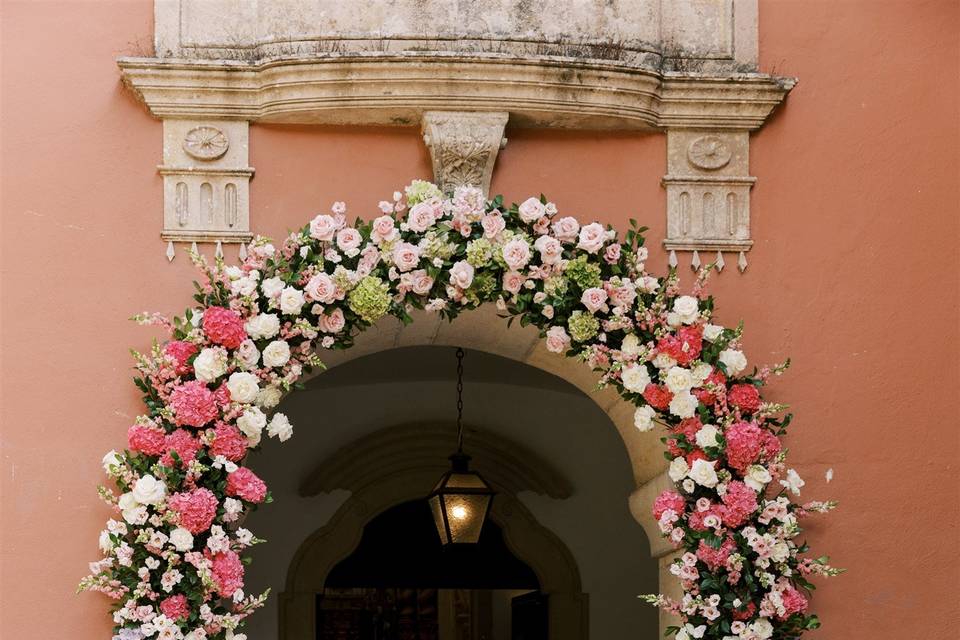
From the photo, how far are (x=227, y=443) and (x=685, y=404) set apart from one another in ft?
4.64

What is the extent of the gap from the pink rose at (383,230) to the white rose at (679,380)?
97cm

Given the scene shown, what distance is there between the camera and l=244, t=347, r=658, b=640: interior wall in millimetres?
7801

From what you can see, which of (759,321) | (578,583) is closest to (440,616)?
(578,583)

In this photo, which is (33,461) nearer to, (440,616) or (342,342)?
(342,342)

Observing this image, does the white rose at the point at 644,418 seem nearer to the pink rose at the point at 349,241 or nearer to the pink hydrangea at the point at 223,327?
the pink rose at the point at 349,241

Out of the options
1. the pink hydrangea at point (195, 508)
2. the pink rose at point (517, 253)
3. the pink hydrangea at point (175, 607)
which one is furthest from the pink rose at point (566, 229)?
the pink hydrangea at point (175, 607)

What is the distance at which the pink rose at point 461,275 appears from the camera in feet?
16.4

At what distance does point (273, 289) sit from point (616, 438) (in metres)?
3.39

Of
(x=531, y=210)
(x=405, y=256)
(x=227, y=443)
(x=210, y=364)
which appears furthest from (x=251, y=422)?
(x=531, y=210)

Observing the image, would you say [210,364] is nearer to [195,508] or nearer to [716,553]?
[195,508]

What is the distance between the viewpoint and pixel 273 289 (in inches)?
195

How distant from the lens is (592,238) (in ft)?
16.6

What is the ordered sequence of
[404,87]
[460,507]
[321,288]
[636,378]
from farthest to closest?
[460,507] → [404,87] → [636,378] → [321,288]

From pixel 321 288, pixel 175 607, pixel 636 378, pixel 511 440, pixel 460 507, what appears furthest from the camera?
pixel 511 440
